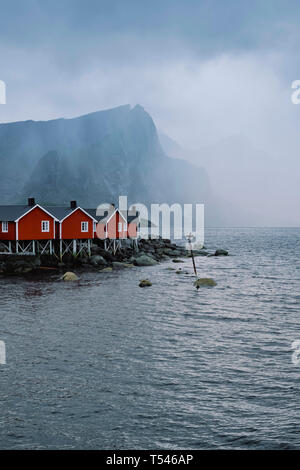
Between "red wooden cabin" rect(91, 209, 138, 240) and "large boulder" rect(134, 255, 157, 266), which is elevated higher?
"red wooden cabin" rect(91, 209, 138, 240)

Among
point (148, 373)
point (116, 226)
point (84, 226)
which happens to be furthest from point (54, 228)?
point (148, 373)

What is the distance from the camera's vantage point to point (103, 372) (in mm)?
17609

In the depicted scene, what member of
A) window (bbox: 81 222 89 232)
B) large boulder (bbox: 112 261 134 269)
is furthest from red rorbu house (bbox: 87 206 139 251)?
large boulder (bbox: 112 261 134 269)

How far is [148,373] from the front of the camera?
17.5 m

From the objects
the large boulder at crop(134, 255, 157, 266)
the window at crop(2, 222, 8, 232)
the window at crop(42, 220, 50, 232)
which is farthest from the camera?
the large boulder at crop(134, 255, 157, 266)

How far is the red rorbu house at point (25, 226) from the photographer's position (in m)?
52.3

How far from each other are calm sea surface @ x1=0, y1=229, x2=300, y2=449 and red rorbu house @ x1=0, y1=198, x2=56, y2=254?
19472 millimetres

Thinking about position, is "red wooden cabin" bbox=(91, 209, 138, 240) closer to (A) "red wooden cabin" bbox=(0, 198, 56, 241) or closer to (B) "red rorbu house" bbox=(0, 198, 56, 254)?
(B) "red rorbu house" bbox=(0, 198, 56, 254)

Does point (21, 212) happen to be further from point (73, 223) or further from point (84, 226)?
point (84, 226)

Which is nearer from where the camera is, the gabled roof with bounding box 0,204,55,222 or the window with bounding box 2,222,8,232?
the gabled roof with bounding box 0,204,55,222

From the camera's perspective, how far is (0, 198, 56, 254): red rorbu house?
172 ft

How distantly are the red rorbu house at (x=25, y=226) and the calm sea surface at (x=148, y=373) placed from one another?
19.5 metres

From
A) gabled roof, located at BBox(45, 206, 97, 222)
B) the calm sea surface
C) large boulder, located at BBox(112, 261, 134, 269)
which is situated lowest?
the calm sea surface

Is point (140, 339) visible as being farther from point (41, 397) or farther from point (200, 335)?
point (41, 397)
